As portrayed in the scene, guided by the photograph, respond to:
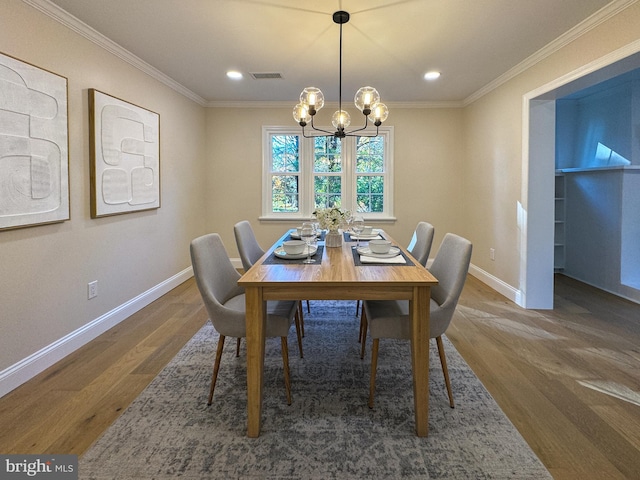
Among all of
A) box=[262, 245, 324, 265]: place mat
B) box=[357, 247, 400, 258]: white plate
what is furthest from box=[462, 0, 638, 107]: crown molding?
box=[262, 245, 324, 265]: place mat

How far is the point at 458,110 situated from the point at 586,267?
2.67 m

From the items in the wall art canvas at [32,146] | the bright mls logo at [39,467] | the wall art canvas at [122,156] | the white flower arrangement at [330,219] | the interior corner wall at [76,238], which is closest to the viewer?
the bright mls logo at [39,467]

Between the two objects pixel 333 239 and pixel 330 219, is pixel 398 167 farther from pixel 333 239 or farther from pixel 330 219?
pixel 330 219

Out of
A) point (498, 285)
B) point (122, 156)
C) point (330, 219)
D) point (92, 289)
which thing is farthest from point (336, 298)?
point (498, 285)

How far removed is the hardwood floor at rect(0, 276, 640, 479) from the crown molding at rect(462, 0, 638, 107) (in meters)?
2.35

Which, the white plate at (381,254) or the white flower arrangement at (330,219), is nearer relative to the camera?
the white plate at (381,254)

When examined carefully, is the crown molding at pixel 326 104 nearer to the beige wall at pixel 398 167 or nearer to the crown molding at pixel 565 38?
the beige wall at pixel 398 167

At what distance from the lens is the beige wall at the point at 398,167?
5352 millimetres

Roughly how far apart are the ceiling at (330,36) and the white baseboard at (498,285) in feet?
7.51

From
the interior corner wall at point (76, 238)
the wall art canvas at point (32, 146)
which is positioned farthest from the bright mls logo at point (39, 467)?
the wall art canvas at point (32, 146)

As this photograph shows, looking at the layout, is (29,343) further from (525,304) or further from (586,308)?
(586,308)

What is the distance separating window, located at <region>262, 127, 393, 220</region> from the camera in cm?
Answer: 548

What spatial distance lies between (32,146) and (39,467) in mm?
1804

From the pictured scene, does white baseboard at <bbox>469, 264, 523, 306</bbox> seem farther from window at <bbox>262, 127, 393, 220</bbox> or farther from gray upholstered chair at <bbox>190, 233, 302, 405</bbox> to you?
gray upholstered chair at <bbox>190, 233, 302, 405</bbox>
